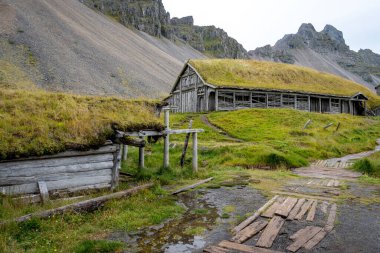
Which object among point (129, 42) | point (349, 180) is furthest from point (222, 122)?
point (129, 42)

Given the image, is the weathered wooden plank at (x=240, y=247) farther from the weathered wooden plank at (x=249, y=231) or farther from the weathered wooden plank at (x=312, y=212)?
the weathered wooden plank at (x=312, y=212)

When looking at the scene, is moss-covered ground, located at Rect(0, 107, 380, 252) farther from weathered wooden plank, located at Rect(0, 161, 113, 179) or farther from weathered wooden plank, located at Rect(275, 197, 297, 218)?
weathered wooden plank, located at Rect(275, 197, 297, 218)

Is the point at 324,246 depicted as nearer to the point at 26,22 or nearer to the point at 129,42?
the point at 26,22

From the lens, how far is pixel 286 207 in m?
9.63

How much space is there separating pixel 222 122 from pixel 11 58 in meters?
42.1

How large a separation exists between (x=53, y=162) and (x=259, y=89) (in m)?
31.4

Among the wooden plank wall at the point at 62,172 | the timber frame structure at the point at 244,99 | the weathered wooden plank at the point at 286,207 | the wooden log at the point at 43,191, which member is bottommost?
the weathered wooden plank at the point at 286,207

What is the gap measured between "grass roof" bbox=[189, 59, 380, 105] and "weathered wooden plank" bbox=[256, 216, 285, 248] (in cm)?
2897

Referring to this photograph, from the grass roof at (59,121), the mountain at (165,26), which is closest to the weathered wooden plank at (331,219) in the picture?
the grass roof at (59,121)

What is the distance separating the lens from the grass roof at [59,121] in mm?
9820

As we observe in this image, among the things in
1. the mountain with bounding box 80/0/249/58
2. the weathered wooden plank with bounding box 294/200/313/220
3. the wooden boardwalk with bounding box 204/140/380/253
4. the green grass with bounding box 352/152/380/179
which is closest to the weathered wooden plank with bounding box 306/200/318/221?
the wooden boardwalk with bounding box 204/140/380/253

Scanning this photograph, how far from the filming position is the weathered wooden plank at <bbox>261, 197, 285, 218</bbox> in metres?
8.96

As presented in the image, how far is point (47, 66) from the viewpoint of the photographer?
54.8 meters

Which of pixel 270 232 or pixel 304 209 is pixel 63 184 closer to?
pixel 270 232
